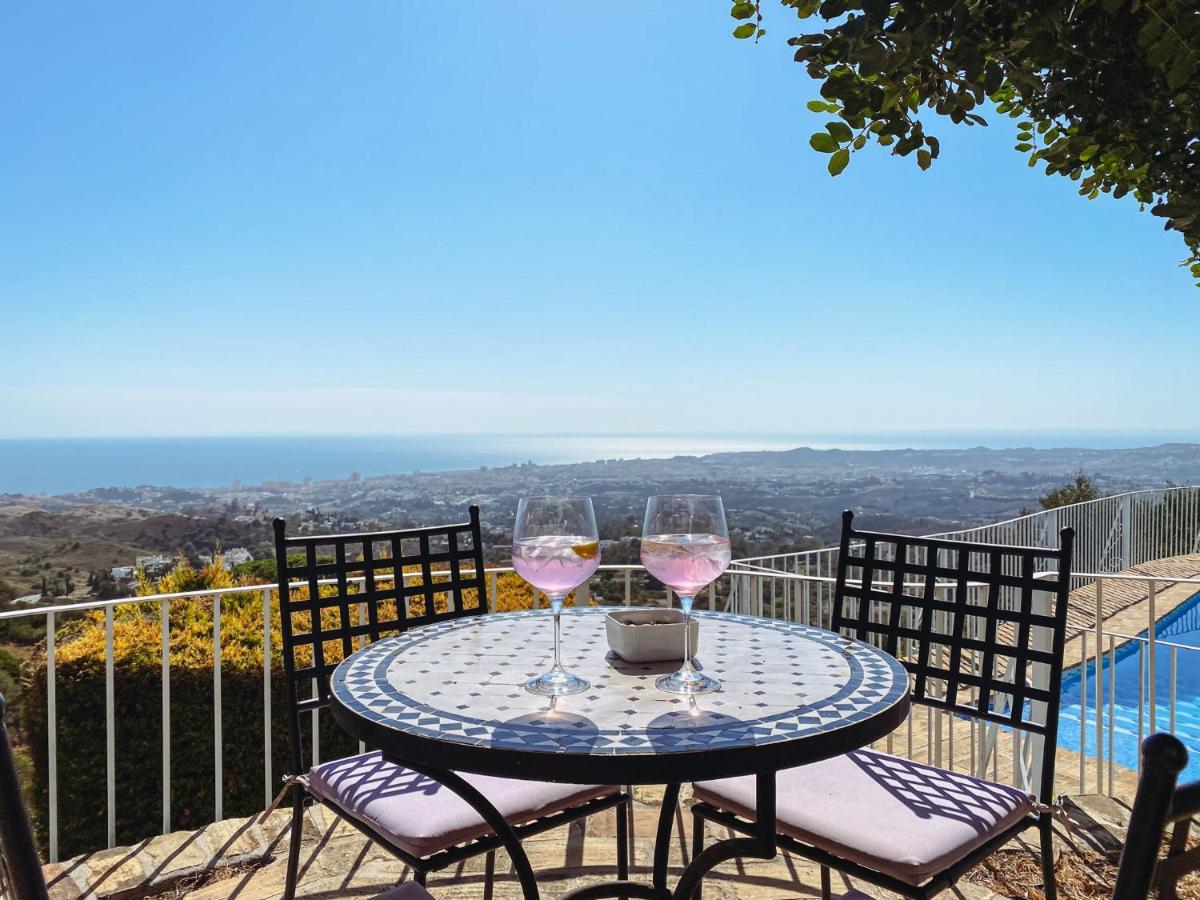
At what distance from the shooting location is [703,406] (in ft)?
62.6

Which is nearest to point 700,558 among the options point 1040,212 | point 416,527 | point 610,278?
point 416,527

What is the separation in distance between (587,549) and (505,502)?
85.5 inches

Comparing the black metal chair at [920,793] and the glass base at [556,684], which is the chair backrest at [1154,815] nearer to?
the glass base at [556,684]

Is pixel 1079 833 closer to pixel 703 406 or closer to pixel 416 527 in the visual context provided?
pixel 416 527

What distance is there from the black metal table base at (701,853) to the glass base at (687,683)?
172 millimetres

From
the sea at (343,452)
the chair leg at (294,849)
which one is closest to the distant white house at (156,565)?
the sea at (343,452)

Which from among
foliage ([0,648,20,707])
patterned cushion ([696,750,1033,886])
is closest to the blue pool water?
patterned cushion ([696,750,1033,886])

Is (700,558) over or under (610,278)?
under

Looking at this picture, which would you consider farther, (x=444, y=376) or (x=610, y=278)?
(x=444, y=376)

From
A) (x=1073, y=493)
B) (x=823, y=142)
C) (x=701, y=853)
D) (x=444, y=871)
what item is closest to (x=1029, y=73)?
(x=823, y=142)

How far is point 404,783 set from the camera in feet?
Answer: 5.93

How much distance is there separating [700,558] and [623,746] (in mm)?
393

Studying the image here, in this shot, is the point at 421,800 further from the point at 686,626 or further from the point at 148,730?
the point at 148,730

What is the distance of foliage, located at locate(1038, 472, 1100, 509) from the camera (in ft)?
43.1
